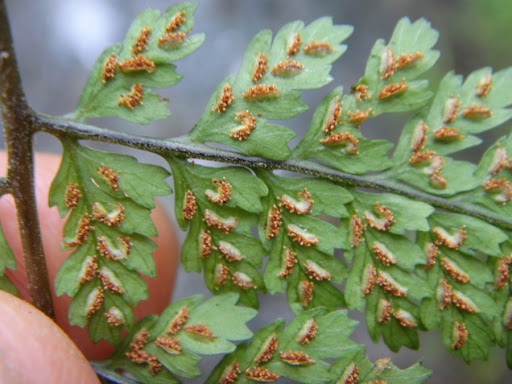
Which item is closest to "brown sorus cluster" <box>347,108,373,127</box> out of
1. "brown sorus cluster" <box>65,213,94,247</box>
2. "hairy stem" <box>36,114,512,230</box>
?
"hairy stem" <box>36,114,512,230</box>

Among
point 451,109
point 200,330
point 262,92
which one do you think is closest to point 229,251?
point 200,330

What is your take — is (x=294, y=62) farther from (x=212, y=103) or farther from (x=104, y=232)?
(x=104, y=232)

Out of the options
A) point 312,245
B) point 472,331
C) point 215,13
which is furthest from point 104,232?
point 215,13

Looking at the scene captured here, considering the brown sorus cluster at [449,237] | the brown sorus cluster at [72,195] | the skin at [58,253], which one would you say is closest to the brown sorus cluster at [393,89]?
the brown sorus cluster at [449,237]

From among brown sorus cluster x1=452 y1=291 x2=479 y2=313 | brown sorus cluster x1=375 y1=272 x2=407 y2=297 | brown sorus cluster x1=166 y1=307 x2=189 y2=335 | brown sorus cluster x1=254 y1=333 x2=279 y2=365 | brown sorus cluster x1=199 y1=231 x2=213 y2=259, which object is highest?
brown sorus cluster x1=452 y1=291 x2=479 y2=313

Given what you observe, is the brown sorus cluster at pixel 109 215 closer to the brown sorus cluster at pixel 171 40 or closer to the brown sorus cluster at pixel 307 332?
the brown sorus cluster at pixel 171 40

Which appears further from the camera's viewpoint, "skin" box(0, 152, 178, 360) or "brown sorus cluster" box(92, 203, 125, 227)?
"skin" box(0, 152, 178, 360)

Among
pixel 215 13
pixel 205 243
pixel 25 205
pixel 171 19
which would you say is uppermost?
pixel 215 13

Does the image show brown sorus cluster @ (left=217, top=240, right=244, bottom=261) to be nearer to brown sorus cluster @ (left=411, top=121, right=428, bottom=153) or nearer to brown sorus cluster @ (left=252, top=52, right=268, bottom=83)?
brown sorus cluster @ (left=252, top=52, right=268, bottom=83)
